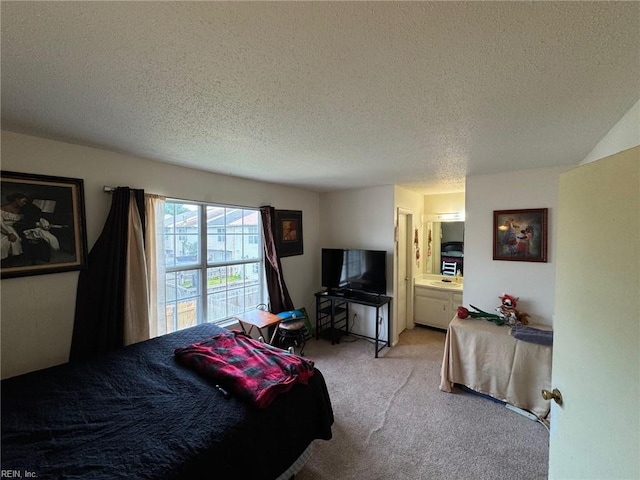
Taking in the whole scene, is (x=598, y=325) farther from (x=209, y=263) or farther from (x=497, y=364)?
(x=209, y=263)

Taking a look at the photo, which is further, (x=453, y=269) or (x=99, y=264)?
(x=453, y=269)

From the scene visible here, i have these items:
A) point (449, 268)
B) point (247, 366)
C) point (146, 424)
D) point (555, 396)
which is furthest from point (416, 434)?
point (449, 268)

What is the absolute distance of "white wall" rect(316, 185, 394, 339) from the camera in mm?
3791

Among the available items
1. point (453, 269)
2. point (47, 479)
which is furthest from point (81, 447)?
point (453, 269)

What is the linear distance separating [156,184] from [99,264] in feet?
2.87

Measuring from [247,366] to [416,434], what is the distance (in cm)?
150

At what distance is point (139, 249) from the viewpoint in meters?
2.34

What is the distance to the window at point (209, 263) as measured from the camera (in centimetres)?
283

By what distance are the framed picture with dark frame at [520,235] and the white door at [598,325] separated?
1.91m

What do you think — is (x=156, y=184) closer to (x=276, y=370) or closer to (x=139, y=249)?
(x=139, y=249)

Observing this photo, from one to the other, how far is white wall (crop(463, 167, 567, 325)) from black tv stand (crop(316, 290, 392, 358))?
1095mm

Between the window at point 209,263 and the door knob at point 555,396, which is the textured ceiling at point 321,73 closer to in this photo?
the window at point 209,263

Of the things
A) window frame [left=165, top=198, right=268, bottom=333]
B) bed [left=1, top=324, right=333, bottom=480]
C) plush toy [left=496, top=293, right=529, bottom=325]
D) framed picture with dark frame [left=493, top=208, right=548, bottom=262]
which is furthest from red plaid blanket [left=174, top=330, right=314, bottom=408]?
framed picture with dark frame [left=493, top=208, right=548, bottom=262]

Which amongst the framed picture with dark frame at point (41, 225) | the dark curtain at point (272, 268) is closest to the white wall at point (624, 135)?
the dark curtain at point (272, 268)
